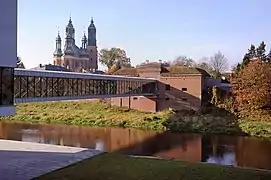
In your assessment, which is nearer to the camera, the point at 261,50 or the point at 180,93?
the point at 180,93

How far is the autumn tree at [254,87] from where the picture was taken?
29.7 meters

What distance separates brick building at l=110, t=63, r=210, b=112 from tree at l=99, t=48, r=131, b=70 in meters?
26.5

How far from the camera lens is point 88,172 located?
1189 centimetres

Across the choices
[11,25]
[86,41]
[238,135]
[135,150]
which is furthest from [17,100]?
[86,41]

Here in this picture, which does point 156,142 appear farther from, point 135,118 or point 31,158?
point 31,158

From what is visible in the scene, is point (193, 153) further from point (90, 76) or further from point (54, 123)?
point (54, 123)

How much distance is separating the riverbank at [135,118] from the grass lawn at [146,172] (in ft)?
46.5

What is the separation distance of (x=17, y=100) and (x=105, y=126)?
12.1 meters

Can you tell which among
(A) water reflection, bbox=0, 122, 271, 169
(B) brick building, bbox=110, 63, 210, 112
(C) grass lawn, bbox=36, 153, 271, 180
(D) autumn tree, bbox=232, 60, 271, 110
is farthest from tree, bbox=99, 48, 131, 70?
(C) grass lawn, bbox=36, 153, 271, 180

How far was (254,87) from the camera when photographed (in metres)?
29.9

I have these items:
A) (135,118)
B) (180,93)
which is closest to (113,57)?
(180,93)

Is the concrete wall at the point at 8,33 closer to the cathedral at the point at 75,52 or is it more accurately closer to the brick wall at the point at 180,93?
the brick wall at the point at 180,93

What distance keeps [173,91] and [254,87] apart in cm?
800

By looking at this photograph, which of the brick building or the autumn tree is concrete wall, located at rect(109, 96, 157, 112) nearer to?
the brick building
